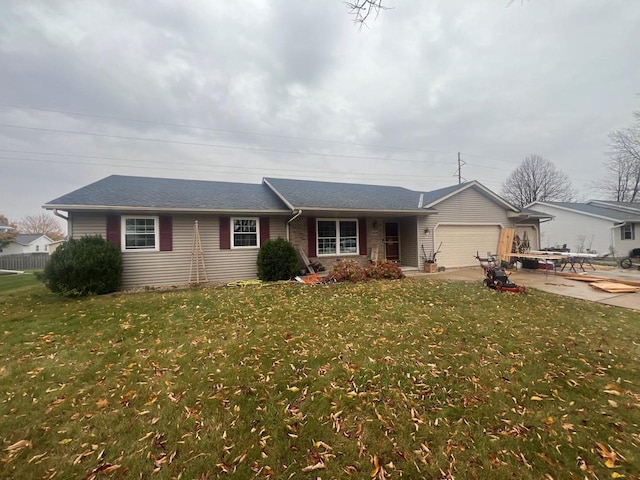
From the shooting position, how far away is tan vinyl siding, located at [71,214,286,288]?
8.43 m

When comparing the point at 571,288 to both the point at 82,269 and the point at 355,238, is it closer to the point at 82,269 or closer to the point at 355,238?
the point at 355,238

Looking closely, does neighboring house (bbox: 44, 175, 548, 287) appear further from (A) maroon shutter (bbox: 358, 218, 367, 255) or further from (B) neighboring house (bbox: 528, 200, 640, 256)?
(B) neighboring house (bbox: 528, 200, 640, 256)

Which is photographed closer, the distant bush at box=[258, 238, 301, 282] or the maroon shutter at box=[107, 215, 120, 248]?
the maroon shutter at box=[107, 215, 120, 248]

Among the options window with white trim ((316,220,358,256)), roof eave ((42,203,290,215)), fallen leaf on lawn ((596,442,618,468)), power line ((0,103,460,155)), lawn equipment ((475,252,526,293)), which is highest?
power line ((0,103,460,155))

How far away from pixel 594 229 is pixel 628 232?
222 cm

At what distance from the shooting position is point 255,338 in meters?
4.23

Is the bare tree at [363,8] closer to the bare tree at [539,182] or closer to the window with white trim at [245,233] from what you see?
the window with white trim at [245,233]

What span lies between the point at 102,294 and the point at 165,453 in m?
7.42

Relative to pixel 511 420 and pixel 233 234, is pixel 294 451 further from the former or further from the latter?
pixel 233 234

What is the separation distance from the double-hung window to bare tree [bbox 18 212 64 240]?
70025 millimetres

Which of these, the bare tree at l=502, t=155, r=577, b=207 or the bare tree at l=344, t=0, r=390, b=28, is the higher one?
the bare tree at l=502, t=155, r=577, b=207

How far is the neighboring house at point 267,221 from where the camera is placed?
340 inches

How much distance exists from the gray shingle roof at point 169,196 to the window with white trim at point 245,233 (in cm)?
57

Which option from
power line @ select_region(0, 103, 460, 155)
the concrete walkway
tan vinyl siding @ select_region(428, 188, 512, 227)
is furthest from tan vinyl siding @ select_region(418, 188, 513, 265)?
power line @ select_region(0, 103, 460, 155)
